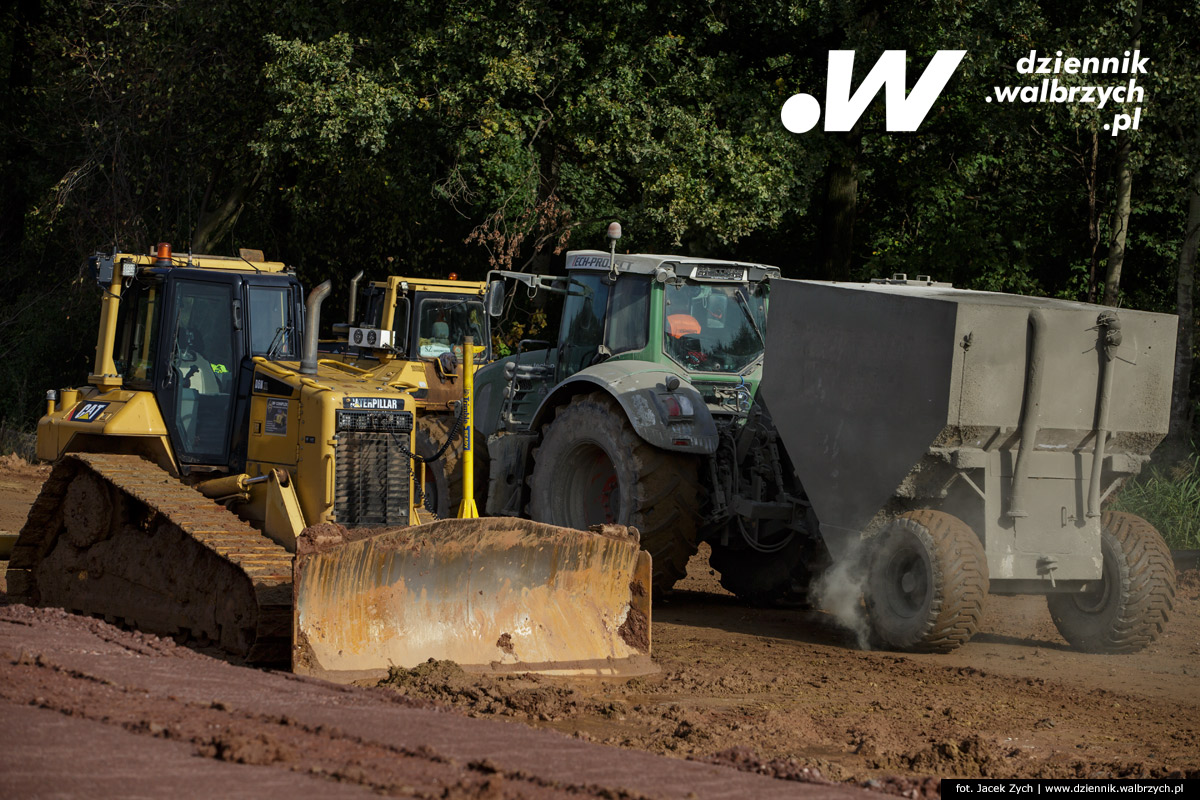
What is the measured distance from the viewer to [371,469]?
8805 mm

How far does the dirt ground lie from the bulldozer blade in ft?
0.86

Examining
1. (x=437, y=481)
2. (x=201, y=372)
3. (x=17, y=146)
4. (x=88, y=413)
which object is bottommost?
(x=437, y=481)

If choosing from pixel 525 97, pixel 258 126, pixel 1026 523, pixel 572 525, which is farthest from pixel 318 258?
pixel 1026 523

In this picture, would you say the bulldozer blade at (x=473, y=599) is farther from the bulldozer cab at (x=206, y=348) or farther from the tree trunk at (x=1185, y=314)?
the tree trunk at (x=1185, y=314)

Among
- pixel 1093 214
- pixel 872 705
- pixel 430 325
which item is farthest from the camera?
pixel 1093 214

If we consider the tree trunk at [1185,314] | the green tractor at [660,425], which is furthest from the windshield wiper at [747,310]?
the tree trunk at [1185,314]

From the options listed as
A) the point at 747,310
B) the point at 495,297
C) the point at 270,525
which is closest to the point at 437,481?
the point at 495,297

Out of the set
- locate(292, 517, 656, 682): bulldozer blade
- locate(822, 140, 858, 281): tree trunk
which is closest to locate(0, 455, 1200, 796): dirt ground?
locate(292, 517, 656, 682): bulldozer blade

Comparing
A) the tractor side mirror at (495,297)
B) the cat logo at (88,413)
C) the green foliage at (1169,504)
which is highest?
the tractor side mirror at (495,297)

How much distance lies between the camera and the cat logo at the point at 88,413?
9.35 metres

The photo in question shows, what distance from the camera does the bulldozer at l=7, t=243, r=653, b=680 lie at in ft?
24.9

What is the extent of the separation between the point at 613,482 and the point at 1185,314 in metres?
8.84

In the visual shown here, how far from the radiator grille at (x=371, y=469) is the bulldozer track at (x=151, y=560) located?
0.61 m

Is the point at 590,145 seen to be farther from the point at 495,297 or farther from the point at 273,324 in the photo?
the point at 273,324
